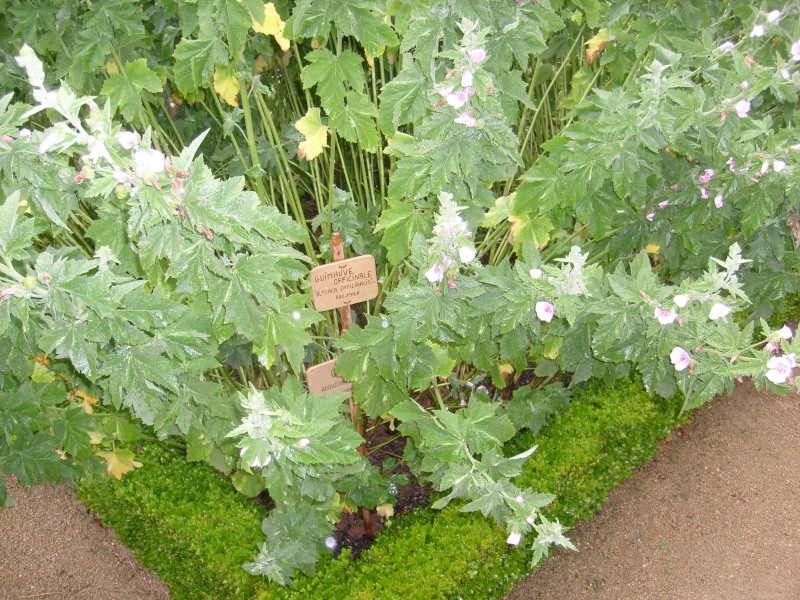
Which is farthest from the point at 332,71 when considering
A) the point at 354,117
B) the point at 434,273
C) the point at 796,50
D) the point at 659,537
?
the point at 659,537

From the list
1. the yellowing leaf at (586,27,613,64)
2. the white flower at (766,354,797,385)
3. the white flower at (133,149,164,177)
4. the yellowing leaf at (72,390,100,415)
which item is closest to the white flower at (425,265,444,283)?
the white flower at (133,149,164,177)

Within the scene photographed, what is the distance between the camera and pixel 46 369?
87.1 inches

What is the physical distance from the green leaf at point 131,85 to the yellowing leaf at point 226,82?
0.17 meters

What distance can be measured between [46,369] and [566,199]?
5.77ft

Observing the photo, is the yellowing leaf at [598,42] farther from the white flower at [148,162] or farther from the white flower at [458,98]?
the white flower at [148,162]

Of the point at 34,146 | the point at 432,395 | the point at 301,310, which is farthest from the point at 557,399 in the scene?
the point at 34,146

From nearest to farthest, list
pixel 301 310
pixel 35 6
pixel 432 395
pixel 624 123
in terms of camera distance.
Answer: pixel 624 123, pixel 301 310, pixel 35 6, pixel 432 395

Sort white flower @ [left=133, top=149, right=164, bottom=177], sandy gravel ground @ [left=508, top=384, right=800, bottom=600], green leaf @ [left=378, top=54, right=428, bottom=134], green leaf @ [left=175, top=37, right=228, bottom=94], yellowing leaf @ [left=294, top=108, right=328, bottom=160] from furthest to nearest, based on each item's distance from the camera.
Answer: sandy gravel ground @ [left=508, top=384, right=800, bottom=600] → yellowing leaf @ [left=294, top=108, right=328, bottom=160] → green leaf @ [left=175, top=37, right=228, bottom=94] → green leaf @ [left=378, top=54, right=428, bottom=134] → white flower @ [left=133, top=149, right=164, bottom=177]

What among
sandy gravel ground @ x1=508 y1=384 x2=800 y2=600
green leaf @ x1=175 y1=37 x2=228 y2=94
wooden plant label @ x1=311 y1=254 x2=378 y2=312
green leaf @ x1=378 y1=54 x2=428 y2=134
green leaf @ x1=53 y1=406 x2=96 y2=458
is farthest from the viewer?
sandy gravel ground @ x1=508 y1=384 x2=800 y2=600

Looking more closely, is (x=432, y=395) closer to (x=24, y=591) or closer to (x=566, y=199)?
(x=566, y=199)

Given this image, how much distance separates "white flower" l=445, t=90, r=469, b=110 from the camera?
52.1 inches

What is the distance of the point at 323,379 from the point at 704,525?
5.93 ft

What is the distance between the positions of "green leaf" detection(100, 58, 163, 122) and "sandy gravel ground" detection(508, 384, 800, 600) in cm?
218

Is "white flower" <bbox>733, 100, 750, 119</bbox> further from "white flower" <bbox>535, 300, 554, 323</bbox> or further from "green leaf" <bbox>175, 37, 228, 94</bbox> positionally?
"green leaf" <bbox>175, 37, 228, 94</bbox>
